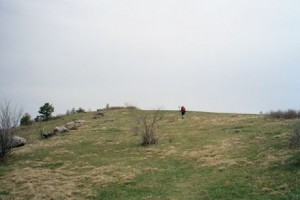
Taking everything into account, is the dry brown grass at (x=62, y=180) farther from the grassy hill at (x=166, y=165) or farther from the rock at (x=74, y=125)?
the rock at (x=74, y=125)

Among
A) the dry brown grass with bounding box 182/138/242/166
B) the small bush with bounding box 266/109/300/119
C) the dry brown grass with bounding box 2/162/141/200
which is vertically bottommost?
the dry brown grass with bounding box 2/162/141/200

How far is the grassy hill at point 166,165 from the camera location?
21.8 m

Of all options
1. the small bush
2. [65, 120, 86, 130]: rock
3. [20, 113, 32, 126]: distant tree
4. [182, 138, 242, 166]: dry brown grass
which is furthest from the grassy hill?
[20, 113, 32, 126]: distant tree

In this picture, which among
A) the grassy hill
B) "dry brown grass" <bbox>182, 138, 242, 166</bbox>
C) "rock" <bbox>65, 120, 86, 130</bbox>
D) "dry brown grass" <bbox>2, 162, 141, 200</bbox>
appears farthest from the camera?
"rock" <bbox>65, 120, 86, 130</bbox>

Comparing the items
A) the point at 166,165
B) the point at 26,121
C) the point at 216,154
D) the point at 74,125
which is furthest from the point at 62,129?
the point at 216,154

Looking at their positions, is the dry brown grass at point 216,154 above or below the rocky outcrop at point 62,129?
below

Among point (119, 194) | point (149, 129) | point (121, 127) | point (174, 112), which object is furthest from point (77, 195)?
point (174, 112)

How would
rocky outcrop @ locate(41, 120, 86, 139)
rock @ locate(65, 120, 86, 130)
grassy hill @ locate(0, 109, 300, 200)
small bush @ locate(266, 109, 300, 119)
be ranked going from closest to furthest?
grassy hill @ locate(0, 109, 300, 200) < small bush @ locate(266, 109, 300, 119) < rocky outcrop @ locate(41, 120, 86, 139) < rock @ locate(65, 120, 86, 130)

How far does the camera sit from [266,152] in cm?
2800

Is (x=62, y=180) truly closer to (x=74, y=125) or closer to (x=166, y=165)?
(x=166, y=165)

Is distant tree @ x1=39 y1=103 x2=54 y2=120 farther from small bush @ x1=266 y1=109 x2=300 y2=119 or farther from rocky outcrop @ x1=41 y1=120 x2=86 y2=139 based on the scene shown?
small bush @ x1=266 y1=109 x2=300 y2=119

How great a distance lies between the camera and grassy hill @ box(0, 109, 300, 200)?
71.6 feet

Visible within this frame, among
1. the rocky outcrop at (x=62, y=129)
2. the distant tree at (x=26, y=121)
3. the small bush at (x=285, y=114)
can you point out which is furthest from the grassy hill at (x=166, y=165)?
the distant tree at (x=26, y=121)

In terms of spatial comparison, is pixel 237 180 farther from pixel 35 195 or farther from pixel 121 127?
pixel 121 127
